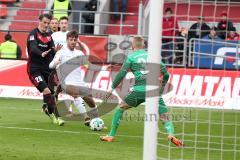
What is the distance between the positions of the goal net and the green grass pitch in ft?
0.24

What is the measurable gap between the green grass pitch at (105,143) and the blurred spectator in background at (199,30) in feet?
11.5

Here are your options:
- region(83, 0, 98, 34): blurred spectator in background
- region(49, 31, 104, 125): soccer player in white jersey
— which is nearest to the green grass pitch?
region(49, 31, 104, 125): soccer player in white jersey

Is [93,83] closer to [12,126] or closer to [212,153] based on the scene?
[12,126]

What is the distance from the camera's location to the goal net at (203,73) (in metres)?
17.8

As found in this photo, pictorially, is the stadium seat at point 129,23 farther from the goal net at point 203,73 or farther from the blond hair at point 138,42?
the blond hair at point 138,42

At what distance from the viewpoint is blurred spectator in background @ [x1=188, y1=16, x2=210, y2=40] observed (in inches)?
922

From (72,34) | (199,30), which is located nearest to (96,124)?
(72,34)

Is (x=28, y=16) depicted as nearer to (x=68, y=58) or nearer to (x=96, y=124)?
(x=68, y=58)

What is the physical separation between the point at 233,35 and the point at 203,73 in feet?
7.76

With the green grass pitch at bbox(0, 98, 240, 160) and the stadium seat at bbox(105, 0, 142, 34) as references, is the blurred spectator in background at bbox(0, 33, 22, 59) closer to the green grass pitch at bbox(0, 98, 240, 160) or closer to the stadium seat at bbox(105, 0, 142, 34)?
the green grass pitch at bbox(0, 98, 240, 160)

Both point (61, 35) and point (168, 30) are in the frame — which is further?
point (168, 30)

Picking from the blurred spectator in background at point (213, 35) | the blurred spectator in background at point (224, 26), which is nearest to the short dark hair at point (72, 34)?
the blurred spectator in background at point (213, 35)

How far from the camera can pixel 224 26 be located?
24.8 meters

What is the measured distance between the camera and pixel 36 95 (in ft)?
76.0
